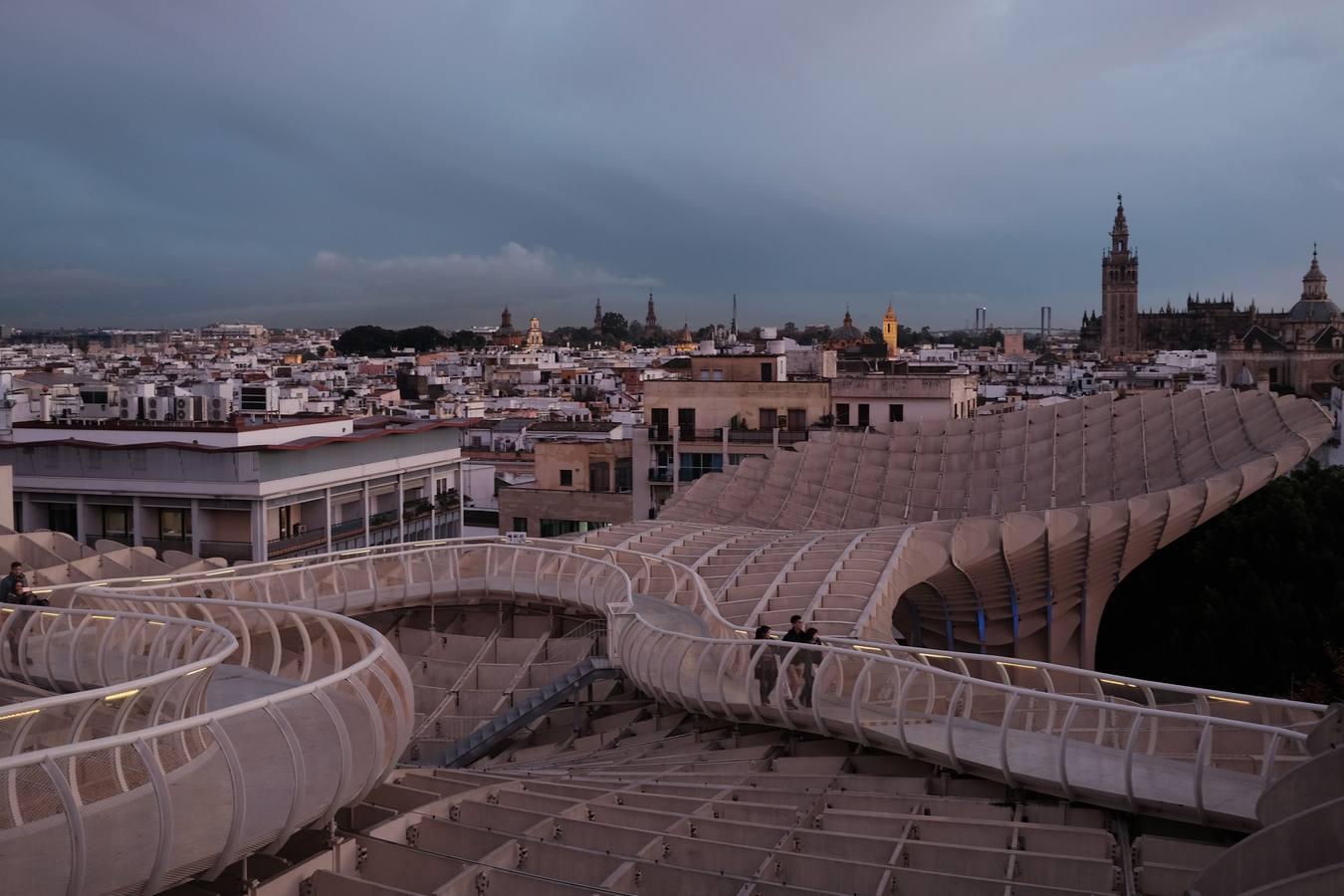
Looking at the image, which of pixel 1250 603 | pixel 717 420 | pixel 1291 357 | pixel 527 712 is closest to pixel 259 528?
pixel 527 712

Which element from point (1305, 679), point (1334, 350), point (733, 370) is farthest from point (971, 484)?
point (1334, 350)

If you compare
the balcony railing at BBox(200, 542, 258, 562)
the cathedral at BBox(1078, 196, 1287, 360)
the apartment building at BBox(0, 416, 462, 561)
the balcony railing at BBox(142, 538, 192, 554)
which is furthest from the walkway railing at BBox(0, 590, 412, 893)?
the cathedral at BBox(1078, 196, 1287, 360)

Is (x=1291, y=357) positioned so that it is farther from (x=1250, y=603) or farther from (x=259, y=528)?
(x=259, y=528)

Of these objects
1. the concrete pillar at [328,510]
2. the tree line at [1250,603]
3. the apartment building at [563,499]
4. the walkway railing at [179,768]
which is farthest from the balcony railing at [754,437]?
the walkway railing at [179,768]

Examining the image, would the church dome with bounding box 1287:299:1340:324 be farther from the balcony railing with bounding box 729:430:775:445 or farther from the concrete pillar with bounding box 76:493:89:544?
the concrete pillar with bounding box 76:493:89:544

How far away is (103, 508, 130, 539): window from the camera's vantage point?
28984 mm

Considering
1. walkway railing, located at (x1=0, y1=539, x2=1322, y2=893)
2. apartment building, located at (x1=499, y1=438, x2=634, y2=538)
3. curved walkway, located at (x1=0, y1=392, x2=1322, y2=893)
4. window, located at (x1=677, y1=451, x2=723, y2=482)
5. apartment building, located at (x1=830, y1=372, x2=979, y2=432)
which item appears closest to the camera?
walkway railing, located at (x1=0, y1=539, x2=1322, y2=893)

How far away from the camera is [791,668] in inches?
477

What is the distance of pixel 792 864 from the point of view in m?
7.97

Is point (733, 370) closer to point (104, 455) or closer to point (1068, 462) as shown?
point (1068, 462)

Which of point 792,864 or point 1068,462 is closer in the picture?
point 792,864

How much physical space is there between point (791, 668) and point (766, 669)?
16.3 inches

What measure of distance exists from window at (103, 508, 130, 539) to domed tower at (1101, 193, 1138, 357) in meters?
180

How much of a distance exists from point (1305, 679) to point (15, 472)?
2904 cm
